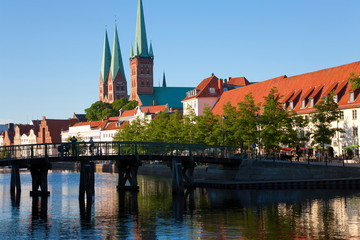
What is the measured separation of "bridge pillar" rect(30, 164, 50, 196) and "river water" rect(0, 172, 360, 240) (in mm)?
1024

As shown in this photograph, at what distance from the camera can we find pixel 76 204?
2424 inches

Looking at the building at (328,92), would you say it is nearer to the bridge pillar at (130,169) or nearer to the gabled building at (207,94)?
the gabled building at (207,94)

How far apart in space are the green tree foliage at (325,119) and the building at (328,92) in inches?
45.1

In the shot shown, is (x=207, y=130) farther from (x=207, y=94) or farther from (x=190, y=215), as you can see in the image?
(x=190, y=215)

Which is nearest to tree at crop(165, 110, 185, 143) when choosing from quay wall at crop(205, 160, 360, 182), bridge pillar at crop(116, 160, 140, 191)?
bridge pillar at crop(116, 160, 140, 191)

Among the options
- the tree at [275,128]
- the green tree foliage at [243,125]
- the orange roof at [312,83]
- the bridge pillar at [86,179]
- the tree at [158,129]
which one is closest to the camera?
the bridge pillar at [86,179]

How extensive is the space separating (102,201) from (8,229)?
18.4 metres

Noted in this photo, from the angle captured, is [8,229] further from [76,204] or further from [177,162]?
[177,162]

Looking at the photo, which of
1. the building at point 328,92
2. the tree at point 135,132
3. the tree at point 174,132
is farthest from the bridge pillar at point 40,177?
the tree at point 135,132

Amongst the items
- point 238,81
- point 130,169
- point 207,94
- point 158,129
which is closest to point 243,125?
point 130,169

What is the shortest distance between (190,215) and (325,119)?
34.4 metres

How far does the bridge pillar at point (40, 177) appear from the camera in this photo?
66.9m

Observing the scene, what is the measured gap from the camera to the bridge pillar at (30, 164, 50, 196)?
66.9 metres

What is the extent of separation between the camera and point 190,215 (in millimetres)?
52250
